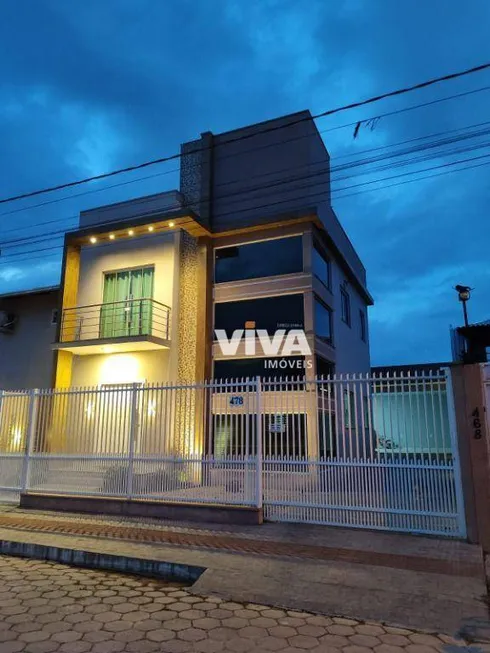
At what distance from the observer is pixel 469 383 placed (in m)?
6.38

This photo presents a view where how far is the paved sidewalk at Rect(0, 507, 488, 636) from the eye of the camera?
4.24m

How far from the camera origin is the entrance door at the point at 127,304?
44.3 ft

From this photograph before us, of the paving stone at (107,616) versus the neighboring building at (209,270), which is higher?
the neighboring building at (209,270)

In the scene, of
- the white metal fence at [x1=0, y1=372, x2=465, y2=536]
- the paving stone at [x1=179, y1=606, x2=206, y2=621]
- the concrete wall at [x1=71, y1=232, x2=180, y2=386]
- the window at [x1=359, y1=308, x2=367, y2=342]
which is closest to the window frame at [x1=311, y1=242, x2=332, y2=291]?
the concrete wall at [x1=71, y1=232, x2=180, y2=386]

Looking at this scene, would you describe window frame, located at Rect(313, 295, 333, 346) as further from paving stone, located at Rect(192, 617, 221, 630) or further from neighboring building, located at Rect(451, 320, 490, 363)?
paving stone, located at Rect(192, 617, 221, 630)

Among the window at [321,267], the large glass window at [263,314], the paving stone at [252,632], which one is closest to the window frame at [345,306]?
the window at [321,267]

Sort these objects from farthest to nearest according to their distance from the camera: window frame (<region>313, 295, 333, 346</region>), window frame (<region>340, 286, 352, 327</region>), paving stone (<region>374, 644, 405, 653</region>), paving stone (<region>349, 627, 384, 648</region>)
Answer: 1. window frame (<region>340, 286, 352, 327</region>)
2. window frame (<region>313, 295, 333, 346</region>)
3. paving stone (<region>349, 627, 384, 648</region>)
4. paving stone (<region>374, 644, 405, 653</region>)

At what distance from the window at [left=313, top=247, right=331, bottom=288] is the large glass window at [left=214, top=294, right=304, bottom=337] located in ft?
3.95

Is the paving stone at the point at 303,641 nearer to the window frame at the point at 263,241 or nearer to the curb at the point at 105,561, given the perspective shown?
the curb at the point at 105,561

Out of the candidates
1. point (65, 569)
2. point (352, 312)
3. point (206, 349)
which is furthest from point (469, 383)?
point (352, 312)

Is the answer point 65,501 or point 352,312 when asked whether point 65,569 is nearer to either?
point 65,501

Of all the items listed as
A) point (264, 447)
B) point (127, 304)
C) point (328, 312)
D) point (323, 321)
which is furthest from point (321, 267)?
point (264, 447)

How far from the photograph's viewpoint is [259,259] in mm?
13820

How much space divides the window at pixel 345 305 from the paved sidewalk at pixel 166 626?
12.8m
